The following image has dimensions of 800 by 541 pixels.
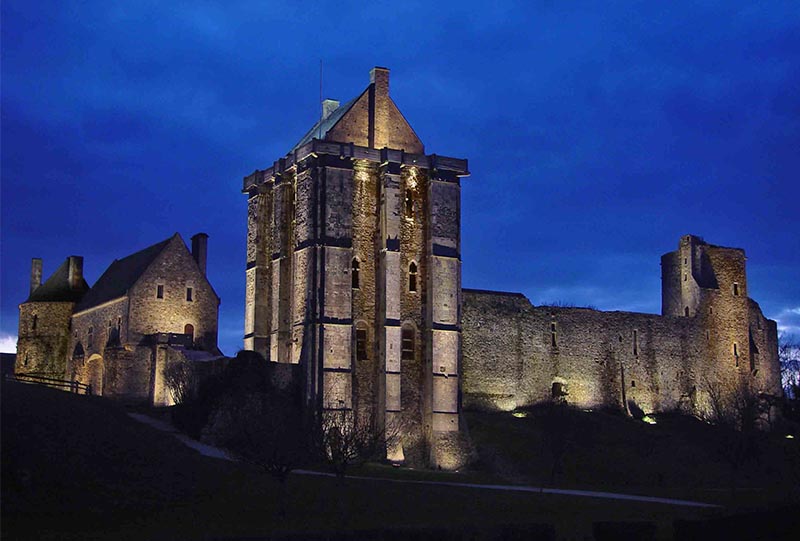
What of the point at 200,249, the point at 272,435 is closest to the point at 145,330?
the point at 200,249

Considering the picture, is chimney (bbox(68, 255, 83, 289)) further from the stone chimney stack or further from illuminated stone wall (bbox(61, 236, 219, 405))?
the stone chimney stack

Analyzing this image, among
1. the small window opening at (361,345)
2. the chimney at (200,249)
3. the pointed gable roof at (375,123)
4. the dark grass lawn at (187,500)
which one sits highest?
the pointed gable roof at (375,123)

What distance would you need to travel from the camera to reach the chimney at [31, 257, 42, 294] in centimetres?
6681

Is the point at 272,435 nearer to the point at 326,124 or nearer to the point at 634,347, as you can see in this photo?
the point at 326,124

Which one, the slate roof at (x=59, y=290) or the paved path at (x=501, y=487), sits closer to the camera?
the paved path at (x=501, y=487)

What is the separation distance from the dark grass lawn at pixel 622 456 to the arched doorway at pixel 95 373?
18.3 m

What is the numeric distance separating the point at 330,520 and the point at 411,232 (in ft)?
73.0

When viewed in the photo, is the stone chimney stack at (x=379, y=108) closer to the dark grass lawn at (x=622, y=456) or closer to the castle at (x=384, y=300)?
the castle at (x=384, y=300)

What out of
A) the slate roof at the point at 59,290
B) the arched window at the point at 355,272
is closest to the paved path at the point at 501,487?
the arched window at the point at 355,272

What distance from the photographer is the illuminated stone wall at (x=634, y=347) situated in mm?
59781

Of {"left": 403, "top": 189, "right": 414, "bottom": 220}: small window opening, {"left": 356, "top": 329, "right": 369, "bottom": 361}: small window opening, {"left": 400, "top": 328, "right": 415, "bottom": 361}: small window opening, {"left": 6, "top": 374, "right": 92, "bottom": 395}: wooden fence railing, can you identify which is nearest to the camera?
{"left": 356, "top": 329, "right": 369, "bottom": 361}: small window opening

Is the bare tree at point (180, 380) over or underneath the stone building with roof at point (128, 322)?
underneath

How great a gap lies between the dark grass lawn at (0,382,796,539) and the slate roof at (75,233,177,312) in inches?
639

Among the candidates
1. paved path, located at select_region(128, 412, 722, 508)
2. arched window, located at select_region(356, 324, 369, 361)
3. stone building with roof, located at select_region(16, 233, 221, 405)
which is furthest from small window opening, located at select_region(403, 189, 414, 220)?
paved path, located at select_region(128, 412, 722, 508)
